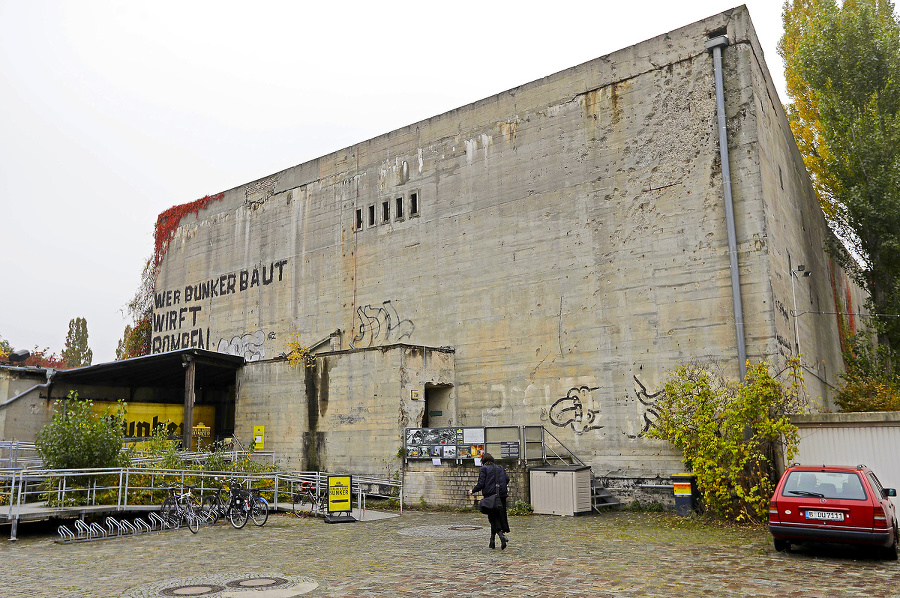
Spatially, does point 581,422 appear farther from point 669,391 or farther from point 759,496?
point 759,496

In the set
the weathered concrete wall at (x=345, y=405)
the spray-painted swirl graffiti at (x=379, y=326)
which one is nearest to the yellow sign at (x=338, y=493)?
the weathered concrete wall at (x=345, y=405)

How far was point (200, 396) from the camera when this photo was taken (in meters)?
28.8

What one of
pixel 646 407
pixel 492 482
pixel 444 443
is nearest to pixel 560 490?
pixel 646 407

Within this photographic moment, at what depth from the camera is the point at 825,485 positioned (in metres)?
10.4

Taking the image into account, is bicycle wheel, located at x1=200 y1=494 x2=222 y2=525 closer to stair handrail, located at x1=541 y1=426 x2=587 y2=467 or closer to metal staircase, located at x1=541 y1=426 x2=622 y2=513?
metal staircase, located at x1=541 y1=426 x2=622 y2=513

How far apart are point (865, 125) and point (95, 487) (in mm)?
25426

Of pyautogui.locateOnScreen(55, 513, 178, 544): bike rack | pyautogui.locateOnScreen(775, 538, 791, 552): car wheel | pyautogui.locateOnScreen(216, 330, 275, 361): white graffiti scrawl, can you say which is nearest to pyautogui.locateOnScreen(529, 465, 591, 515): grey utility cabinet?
pyautogui.locateOnScreen(775, 538, 791, 552): car wheel

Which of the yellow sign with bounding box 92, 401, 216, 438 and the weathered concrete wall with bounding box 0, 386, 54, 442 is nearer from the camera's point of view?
the weathered concrete wall with bounding box 0, 386, 54, 442

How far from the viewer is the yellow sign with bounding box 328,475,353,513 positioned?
16297 mm

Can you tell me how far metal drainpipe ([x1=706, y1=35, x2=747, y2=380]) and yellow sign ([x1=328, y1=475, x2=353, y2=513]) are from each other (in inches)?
412

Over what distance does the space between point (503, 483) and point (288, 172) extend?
2102 cm

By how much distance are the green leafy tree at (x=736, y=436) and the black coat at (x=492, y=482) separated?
5.89 meters

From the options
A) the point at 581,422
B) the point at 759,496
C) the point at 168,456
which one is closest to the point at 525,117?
the point at 581,422

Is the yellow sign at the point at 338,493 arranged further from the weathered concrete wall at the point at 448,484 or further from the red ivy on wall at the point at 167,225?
the red ivy on wall at the point at 167,225
